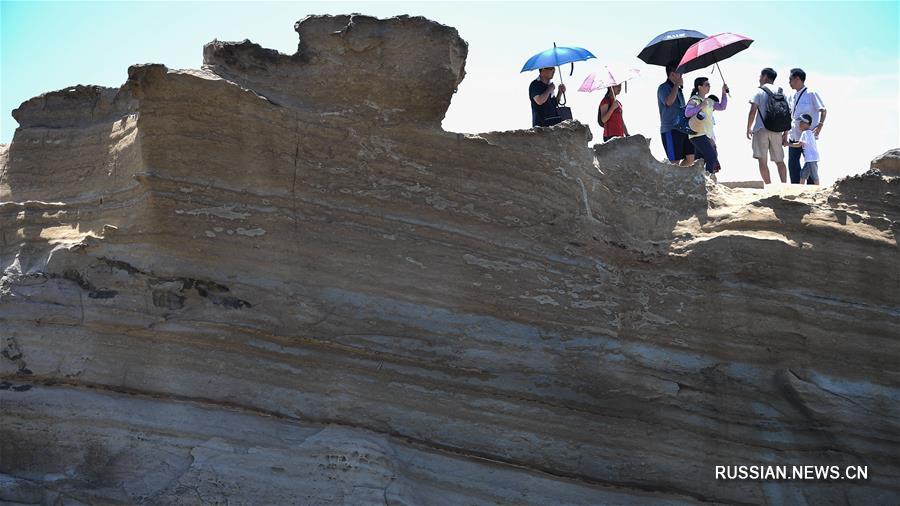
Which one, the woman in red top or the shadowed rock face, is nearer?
the shadowed rock face

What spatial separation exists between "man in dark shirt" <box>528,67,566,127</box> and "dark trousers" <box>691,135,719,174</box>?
1.27 meters

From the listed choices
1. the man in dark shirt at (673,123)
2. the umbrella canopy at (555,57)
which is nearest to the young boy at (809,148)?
the man in dark shirt at (673,123)

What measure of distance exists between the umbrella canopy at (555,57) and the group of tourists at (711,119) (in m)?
0.07

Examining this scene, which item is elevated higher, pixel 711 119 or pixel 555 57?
pixel 555 57

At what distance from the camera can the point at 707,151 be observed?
841cm

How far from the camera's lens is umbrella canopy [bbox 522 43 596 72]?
809 cm

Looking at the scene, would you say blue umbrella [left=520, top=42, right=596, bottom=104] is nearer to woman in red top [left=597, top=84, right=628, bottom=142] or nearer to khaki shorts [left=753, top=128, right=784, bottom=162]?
woman in red top [left=597, top=84, right=628, bottom=142]

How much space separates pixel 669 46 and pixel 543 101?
1572 millimetres

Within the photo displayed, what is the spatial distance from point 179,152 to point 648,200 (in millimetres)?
3323

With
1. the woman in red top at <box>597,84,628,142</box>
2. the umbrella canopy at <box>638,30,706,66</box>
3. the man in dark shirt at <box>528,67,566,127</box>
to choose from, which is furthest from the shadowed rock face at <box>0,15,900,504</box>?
the umbrella canopy at <box>638,30,706,66</box>

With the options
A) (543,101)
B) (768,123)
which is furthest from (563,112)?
(768,123)

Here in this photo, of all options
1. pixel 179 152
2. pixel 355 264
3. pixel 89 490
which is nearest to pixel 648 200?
pixel 355 264

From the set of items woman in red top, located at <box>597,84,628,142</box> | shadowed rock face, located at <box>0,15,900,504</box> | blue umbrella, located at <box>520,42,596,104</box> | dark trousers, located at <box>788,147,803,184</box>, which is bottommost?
shadowed rock face, located at <box>0,15,900,504</box>

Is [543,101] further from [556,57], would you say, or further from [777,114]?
[777,114]
